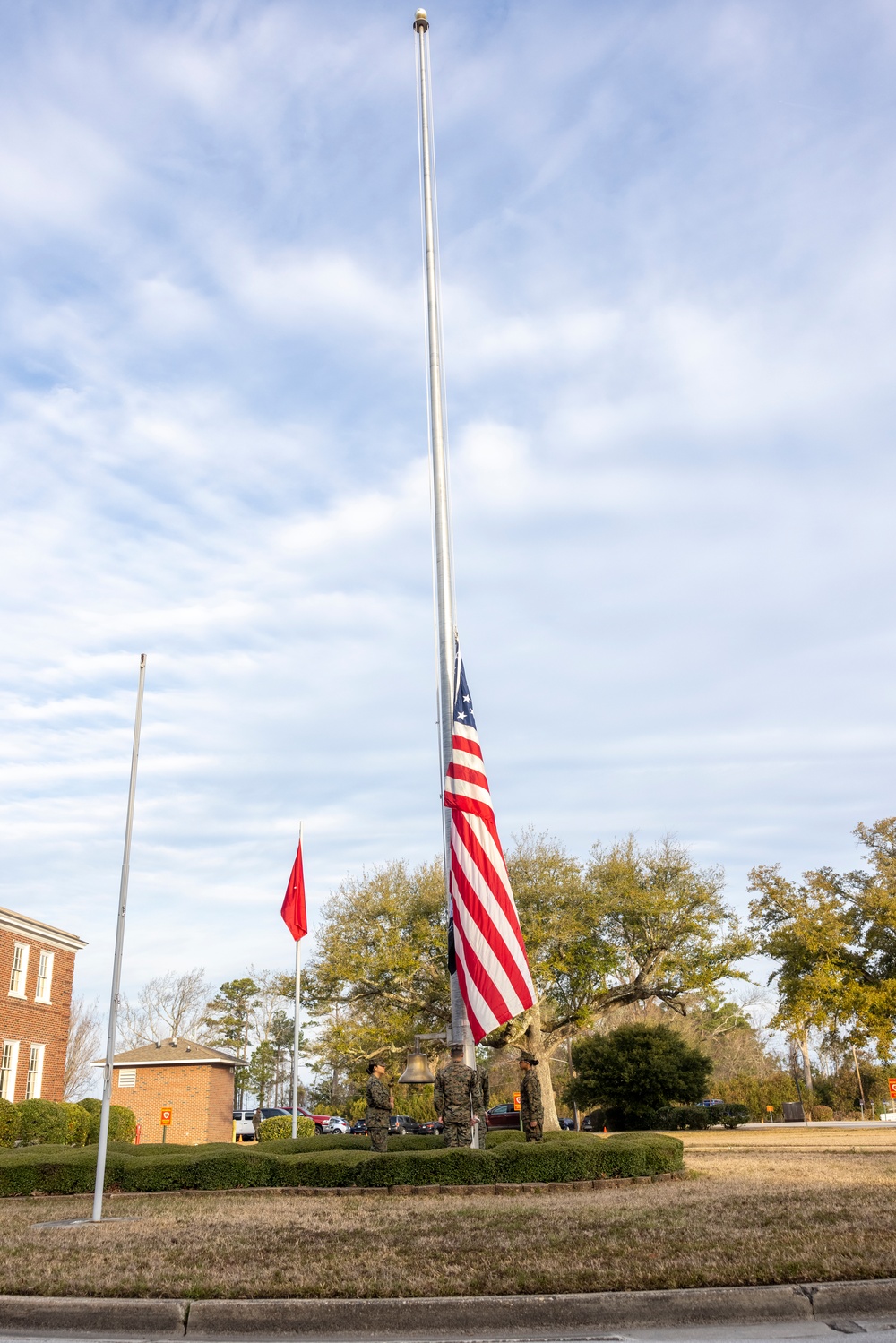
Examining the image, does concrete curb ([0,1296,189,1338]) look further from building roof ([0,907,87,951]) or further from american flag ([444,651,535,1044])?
building roof ([0,907,87,951])

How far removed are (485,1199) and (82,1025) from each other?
73.6m

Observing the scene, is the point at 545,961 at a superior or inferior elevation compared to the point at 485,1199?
superior

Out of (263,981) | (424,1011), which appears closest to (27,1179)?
(424,1011)

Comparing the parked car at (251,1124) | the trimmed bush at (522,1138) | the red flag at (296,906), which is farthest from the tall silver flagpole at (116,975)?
the parked car at (251,1124)

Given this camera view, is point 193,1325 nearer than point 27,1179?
Yes

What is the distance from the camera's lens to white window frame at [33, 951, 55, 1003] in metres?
39.7

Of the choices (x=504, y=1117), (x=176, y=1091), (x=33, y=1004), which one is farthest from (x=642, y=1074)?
(x=33, y=1004)

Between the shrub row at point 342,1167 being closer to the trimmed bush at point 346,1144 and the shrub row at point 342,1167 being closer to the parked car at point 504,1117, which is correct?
the trimmed bush at point 346,1144

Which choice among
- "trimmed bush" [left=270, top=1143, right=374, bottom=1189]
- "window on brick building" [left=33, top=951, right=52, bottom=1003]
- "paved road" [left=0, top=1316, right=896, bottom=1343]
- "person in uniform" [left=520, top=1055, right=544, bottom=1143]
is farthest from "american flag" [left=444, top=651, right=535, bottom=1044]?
"window on brick building" [left=33, top=951, right=52, bottom=1003]

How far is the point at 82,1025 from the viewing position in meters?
77.5

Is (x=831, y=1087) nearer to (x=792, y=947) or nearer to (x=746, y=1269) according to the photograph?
(x=792, y=947)

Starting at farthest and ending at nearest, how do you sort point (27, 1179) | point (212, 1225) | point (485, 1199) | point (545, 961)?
point (545, 961), point (27, 1179), point (485, 1199), point (212, 1225)

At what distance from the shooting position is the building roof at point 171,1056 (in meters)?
41.1

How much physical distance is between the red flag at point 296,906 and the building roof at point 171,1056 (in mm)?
20589
